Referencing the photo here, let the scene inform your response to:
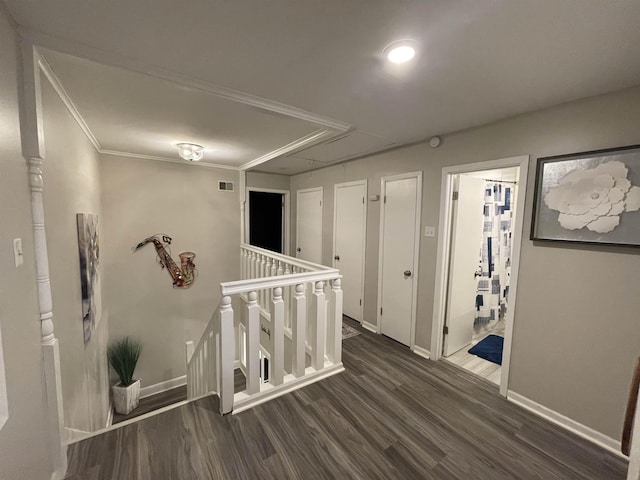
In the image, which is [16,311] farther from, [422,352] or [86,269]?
[422,352]

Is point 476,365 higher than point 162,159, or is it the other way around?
point 162,159

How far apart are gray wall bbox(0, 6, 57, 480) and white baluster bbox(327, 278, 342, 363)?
182 cm

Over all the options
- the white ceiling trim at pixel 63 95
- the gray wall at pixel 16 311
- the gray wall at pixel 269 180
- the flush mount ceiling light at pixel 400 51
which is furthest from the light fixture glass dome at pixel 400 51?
the gray wall at pixel 269 180

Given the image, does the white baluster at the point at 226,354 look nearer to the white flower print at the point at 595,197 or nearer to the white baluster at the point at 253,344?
the white baluster at the point at 253,344

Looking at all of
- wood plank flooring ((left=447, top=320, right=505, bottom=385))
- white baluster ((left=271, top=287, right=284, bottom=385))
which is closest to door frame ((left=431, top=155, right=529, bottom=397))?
wood plank flooring ((left=447, top=320, right=505, bottom=385))

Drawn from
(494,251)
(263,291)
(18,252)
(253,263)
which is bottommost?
(263,291)

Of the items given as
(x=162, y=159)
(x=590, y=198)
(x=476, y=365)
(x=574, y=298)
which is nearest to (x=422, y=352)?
(x=476, y=365)

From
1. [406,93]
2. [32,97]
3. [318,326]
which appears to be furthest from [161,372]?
[406,93]

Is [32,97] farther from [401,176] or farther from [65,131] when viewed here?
[401,176]

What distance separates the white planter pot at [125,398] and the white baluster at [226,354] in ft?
7.84

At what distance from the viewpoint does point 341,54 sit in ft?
4.33

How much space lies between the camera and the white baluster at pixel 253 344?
1838mm

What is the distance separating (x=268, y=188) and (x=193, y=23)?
3.52 meters

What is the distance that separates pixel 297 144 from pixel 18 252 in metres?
2.33
